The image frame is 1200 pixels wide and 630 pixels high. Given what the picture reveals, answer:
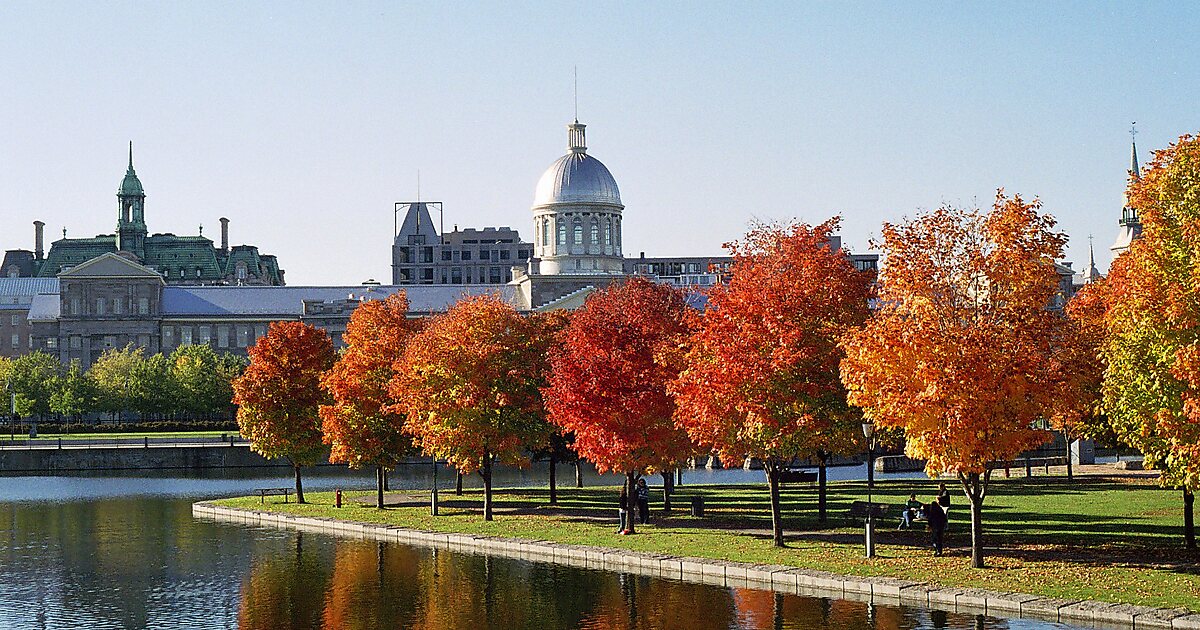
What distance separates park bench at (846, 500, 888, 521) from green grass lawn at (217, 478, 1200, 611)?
539mm

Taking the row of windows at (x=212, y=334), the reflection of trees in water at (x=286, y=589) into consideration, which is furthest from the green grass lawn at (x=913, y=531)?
the row of windows at (x=212, y=334)

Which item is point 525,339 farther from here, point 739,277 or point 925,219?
point 925,219

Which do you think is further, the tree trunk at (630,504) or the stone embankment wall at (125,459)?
the stone embankment wall at (125,459)

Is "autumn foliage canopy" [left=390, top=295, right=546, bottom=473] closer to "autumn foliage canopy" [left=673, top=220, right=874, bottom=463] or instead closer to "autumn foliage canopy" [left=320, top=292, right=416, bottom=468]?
"autumn foliage canopy" [left=320, top=292, right=416, bottom=468]

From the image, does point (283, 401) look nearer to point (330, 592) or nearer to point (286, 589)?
point (286, 589)

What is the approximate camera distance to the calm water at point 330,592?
36.2 metres

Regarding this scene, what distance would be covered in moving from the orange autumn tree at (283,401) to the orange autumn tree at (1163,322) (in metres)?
38.6

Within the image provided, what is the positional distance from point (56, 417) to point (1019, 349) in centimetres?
11486

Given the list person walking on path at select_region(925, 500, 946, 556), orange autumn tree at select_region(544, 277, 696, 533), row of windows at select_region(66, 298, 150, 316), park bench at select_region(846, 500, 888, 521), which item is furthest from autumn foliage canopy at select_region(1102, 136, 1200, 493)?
row of windows at select_region(66, 298, 150, 316)

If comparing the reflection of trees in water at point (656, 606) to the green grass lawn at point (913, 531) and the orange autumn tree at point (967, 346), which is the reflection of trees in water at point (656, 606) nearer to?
the green grass lawn at point (913, 531)

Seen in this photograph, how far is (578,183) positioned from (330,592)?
353 feet

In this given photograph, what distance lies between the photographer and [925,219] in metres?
40.8

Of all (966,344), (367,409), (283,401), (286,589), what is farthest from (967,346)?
(283,401)

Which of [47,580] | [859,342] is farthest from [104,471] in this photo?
[859,342]
